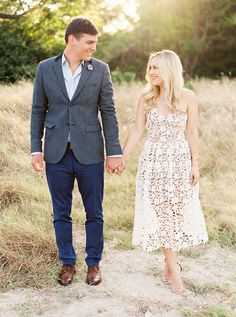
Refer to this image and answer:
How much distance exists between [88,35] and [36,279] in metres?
1.97

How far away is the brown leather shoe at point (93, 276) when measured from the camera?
4.39 meters

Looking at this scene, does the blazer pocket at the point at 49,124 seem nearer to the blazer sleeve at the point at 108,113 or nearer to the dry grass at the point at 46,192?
the blazer sleeve at the point at 108,113

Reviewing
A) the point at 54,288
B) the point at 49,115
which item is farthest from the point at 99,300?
the point at 49,115

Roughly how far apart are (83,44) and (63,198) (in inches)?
47.2

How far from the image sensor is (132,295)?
4.27 m

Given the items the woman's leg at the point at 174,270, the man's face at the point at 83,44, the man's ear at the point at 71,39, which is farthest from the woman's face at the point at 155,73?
the woman's leg at the point at 174,270

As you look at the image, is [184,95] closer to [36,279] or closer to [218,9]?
[36,279]

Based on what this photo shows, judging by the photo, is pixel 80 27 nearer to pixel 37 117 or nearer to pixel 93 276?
pixel 37 117

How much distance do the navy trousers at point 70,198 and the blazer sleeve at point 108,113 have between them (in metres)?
0.17

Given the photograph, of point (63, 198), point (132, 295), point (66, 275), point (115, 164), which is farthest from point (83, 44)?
point (132, 295)

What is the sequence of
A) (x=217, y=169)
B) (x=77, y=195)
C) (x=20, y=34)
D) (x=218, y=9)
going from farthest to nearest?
1. (x=218, y=9)
2. (x=20, y=34)
3. (x=217, y=169)
4. (x=77, y=195)

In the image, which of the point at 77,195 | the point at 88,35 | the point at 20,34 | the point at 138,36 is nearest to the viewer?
the point at 88,35

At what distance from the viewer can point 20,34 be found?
14047 mm

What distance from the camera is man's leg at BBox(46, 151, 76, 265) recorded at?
4.17 metres
